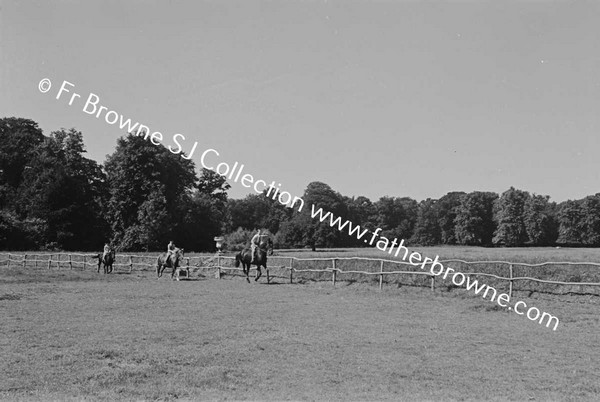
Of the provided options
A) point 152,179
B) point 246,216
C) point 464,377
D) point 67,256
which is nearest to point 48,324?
point 464,377

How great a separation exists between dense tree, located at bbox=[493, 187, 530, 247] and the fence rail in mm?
58203

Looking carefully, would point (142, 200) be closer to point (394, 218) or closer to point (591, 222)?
point (591, 222)

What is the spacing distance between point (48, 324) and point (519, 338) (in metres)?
10.5

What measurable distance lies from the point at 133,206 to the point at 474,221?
5388 centimetres

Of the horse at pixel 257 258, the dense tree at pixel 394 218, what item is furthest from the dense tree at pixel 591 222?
the horse at pixel 257 258

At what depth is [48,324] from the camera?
1268cm

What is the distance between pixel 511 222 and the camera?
83.4 metres

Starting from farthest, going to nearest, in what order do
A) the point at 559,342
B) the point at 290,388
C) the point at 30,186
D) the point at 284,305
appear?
the point at 30,186
the point at 284,305
the point at 559,342
the point at 290,388

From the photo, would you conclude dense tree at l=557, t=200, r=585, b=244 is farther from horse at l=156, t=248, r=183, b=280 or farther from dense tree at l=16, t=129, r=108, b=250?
horse at l=156, t=248, r=183, b=280

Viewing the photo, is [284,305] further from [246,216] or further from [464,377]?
[246,216]

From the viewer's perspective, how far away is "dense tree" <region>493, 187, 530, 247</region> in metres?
82.8

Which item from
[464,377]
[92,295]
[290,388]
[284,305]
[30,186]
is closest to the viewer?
[290,388]

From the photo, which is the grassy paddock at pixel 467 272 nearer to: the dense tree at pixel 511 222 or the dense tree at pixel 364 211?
the dense tree at pixel 511 222

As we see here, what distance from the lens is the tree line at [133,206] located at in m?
57.4
